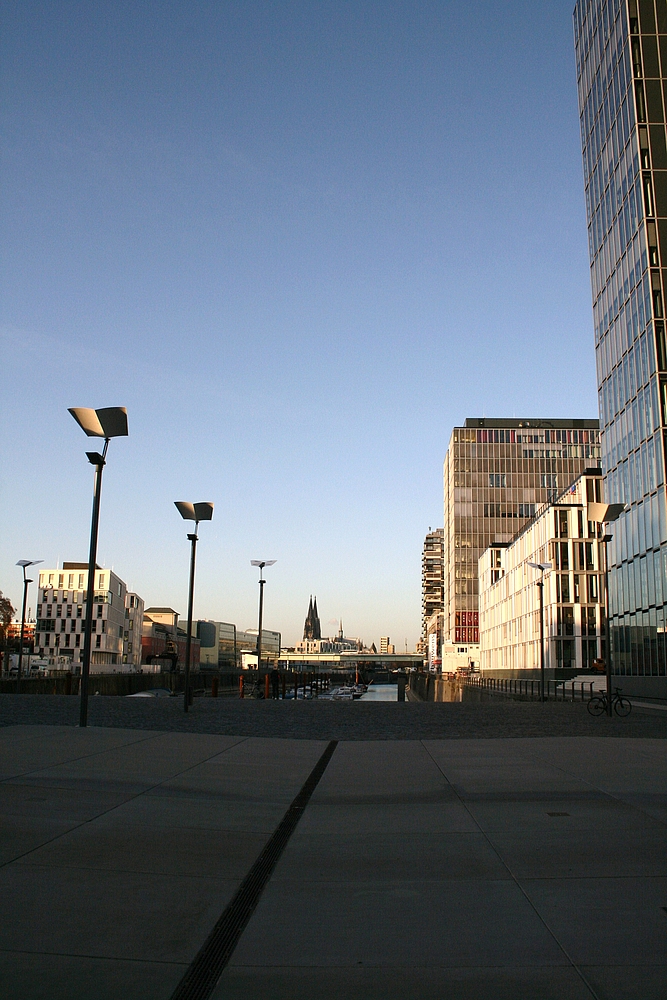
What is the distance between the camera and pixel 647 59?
4703 cm

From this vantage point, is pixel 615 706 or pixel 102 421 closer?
pixel 102 421

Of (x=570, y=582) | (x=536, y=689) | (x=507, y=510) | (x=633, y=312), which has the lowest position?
(x=536, y=689)

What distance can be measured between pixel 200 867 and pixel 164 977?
2155 millimetres

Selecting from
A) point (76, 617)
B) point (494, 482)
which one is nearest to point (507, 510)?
point (494, 482)

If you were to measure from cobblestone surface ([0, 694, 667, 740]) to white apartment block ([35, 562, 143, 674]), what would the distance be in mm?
126811

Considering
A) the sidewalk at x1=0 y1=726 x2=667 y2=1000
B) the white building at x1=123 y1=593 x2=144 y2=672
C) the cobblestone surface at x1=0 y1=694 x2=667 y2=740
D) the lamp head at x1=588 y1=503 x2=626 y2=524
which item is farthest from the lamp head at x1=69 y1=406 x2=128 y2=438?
the white building at x1=123 y1=593 x2=144 y2=672

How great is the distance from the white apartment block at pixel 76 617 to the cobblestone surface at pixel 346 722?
127m

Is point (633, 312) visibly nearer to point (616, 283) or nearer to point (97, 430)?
point (616, 283)

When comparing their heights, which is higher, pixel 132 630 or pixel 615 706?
pixel 132 630

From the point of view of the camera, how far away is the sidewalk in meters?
4.26

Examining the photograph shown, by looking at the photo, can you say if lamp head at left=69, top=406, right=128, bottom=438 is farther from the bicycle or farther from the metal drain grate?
the bicycle

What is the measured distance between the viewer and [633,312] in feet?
153

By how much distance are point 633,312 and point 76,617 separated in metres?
133

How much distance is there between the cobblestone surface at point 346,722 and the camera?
18.1 metres
